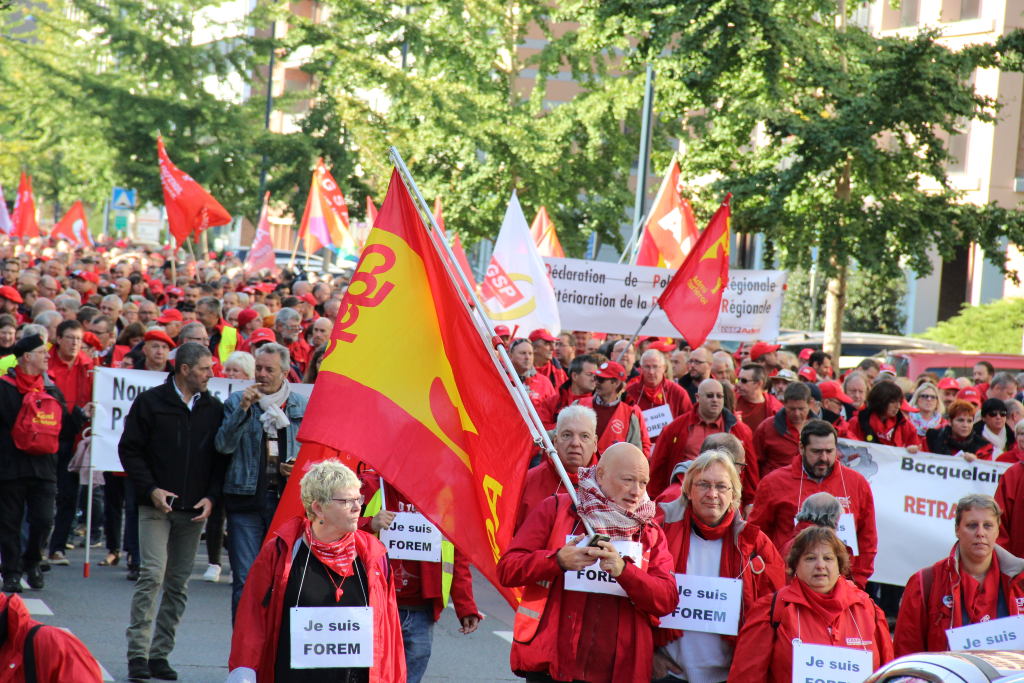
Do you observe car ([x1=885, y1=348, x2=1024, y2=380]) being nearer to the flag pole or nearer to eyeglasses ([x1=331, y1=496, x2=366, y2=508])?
the flag pole

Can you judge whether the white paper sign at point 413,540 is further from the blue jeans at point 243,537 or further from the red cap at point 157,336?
the red cap at point 157,336

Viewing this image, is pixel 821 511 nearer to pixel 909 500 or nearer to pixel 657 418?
pixel 909 500

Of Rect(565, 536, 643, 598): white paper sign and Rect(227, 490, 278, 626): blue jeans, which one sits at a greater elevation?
Rect(565, 536, 643, 598): white paper sign

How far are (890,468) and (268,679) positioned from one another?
559 cm

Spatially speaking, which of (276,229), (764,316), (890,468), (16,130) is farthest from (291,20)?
(276,229)

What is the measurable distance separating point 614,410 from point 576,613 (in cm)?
417

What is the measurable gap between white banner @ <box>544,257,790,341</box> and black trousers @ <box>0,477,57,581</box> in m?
6.59

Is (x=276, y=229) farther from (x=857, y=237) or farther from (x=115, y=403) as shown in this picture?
(x=115, y=403)

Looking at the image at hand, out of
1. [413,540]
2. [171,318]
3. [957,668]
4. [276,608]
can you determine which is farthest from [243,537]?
[171,318]

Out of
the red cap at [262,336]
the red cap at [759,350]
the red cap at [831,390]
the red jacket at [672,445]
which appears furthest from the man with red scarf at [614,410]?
the red cap at [759,350]

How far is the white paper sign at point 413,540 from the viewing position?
5.77 m

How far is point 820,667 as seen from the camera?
15.6ft

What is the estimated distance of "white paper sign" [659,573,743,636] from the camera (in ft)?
16.3

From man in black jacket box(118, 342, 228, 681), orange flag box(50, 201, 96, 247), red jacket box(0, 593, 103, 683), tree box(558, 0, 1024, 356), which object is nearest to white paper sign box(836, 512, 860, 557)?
man in black jacket box(118, 342, 228, 681)
